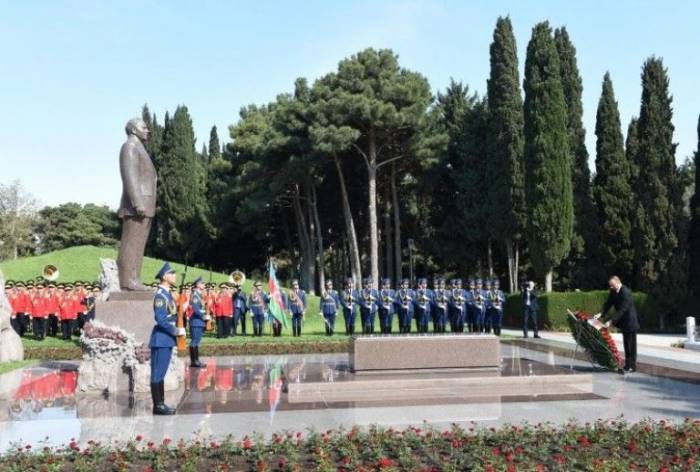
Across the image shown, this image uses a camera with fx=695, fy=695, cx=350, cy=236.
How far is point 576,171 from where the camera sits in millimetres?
29672

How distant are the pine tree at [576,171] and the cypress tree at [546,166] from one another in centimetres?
283

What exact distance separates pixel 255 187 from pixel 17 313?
1841 cm

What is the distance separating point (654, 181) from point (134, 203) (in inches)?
834

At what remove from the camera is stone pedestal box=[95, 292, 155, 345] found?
10.4 m

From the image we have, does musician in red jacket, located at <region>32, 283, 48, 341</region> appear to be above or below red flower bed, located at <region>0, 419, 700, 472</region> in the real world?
above

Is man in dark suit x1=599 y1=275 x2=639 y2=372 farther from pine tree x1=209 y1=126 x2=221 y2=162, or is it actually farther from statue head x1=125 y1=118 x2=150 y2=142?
pine tree x1=209 y1=126 x2=221 y2=162

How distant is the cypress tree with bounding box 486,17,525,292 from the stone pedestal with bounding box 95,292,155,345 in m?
21.8

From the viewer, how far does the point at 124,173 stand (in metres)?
10.8

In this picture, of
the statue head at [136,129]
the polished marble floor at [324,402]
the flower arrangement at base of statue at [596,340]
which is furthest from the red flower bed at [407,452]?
the statue head at [136,129]

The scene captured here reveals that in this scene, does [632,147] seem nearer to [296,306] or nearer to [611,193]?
[611,193]

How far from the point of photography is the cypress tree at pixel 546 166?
26312mm

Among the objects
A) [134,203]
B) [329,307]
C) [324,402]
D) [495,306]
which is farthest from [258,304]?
[324,402]

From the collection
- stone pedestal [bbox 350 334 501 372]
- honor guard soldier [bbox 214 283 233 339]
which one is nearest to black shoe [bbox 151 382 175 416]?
stone pedestal [bbox 350 334 501 372]

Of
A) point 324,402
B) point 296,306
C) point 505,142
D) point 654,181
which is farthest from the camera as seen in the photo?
point 505,142
